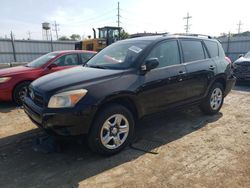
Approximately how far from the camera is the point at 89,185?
116 inches

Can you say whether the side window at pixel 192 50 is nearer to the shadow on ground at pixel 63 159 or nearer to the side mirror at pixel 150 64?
the side mirror at pixel 150 64

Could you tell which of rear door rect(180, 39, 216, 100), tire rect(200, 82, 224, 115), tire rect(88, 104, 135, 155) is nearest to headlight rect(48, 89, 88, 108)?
tire rect(88, 104, 135, 155)

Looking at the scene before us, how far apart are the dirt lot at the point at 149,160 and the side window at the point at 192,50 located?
1392 millimetres

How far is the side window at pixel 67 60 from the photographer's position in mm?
7157

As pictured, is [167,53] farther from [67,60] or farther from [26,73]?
[26,73]

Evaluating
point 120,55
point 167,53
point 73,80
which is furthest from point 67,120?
point 167,53

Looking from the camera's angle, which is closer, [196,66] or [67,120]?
[67,120]

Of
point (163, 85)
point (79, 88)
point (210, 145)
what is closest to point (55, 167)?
point (79, 88)

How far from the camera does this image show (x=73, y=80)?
362 cm

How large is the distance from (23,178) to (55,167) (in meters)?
0.43

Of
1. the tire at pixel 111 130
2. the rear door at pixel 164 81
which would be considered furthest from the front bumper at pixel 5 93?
the rear door at pixel 164 81

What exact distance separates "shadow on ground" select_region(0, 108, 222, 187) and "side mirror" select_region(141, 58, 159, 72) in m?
0.92

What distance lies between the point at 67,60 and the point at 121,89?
13.8 ft

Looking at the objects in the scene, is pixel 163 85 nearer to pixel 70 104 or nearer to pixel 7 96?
pixel 70 104
